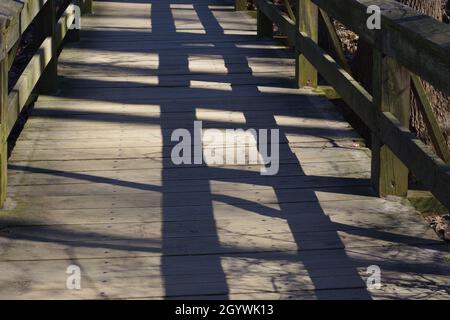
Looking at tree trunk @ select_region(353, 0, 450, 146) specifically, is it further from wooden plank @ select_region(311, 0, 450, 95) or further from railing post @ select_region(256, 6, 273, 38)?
wooden plank @ select_region(311, 0, 450, 95)

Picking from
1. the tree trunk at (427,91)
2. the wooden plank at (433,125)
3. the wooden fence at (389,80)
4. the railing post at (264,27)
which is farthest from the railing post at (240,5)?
the wooden plank at (433,125)

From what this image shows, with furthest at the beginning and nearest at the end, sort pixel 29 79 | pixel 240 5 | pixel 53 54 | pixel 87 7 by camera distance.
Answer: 1. pixel 240 5
2. pixel 87 7
3. pixel 53 54
4. pixel 29 79

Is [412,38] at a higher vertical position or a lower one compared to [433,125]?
higher

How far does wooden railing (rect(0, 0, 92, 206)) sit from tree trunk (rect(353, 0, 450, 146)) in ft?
10.8

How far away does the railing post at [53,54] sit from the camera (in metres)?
8.90

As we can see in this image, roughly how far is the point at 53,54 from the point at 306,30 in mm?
2086

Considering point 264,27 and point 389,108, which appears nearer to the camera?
point 389,108

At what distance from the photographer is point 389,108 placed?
21.0 feet

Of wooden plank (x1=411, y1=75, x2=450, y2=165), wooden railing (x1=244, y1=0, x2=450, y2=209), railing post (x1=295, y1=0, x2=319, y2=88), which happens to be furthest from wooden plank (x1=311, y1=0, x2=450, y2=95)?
railing post (x1=295, y1=0, x2=319, y2=88)

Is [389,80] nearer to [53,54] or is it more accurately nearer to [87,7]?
[53,54]

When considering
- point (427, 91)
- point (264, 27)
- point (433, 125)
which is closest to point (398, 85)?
point (433, 125)

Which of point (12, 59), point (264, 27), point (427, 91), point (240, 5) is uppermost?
point (12, 59)

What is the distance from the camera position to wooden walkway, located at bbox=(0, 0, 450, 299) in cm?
528
